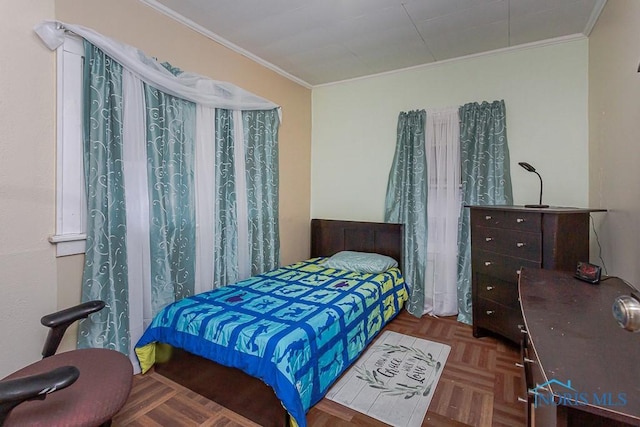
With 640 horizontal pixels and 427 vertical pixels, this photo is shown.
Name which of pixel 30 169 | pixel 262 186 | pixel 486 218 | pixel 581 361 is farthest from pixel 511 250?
pixel 30 169

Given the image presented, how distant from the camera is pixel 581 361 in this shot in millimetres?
807

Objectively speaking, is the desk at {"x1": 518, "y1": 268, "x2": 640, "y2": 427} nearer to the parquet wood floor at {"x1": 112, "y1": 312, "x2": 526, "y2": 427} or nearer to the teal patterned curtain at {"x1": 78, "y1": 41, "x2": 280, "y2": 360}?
the parquet wood floor at {"x1": 112, "y1": 312, "x2": 526, "y2": 427}

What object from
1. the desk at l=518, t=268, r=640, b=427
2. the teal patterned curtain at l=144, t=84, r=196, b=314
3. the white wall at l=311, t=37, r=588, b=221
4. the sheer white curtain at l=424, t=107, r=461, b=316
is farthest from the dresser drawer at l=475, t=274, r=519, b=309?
the teal patterned curtain at l=144, t=84, r=196, b=314

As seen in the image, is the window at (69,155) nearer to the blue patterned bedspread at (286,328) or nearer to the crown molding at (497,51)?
the blue patterned bedspread at (286,328)

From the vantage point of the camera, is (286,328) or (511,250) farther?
(511,250)

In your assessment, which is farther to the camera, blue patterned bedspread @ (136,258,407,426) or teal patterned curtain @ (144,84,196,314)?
A: teal patterned curtain @ (144,84,196,314)

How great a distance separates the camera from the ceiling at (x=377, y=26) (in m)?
2.27

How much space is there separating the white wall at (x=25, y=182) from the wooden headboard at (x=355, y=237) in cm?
266

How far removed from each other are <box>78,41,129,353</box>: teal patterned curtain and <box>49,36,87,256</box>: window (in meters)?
0.05

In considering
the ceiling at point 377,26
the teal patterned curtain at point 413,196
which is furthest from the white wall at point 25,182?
the teal patterned curtain at point 413,196

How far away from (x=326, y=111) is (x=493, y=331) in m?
3.05

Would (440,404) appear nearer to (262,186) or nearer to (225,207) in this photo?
(225,207)

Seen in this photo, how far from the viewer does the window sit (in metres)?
1.83

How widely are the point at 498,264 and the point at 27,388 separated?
283cm
